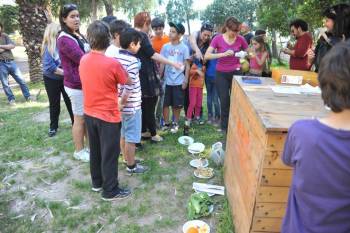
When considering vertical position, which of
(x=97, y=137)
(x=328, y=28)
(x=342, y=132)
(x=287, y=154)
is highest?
(x=328, y=28)

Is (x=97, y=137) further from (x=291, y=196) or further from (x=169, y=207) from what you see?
(x=291, y=196)

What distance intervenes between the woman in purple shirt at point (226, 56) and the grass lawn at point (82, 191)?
2.63ft

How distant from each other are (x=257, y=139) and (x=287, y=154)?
78 cm

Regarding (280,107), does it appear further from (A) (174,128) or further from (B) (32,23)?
(B) (32,23)

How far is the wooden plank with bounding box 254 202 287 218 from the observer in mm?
2367

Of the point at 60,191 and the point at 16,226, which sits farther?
the point at 60,191

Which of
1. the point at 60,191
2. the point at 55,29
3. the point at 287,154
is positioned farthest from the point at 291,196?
the point at 55,29

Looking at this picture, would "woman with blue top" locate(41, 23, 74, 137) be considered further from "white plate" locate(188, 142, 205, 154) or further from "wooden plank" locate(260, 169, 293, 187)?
"wooden plank" locate(260, 169, 293, 187)

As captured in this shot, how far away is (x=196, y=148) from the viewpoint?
16.3 feet

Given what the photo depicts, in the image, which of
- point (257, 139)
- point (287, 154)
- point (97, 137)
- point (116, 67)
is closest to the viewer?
point (287, 154)

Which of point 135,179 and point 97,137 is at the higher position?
point 97,137

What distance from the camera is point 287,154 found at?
1.67 metres

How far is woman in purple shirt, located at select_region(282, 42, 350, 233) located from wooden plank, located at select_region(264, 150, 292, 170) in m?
0.56

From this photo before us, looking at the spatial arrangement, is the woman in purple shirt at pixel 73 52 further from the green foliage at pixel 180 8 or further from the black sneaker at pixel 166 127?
the green foliage at pixel 180 8
